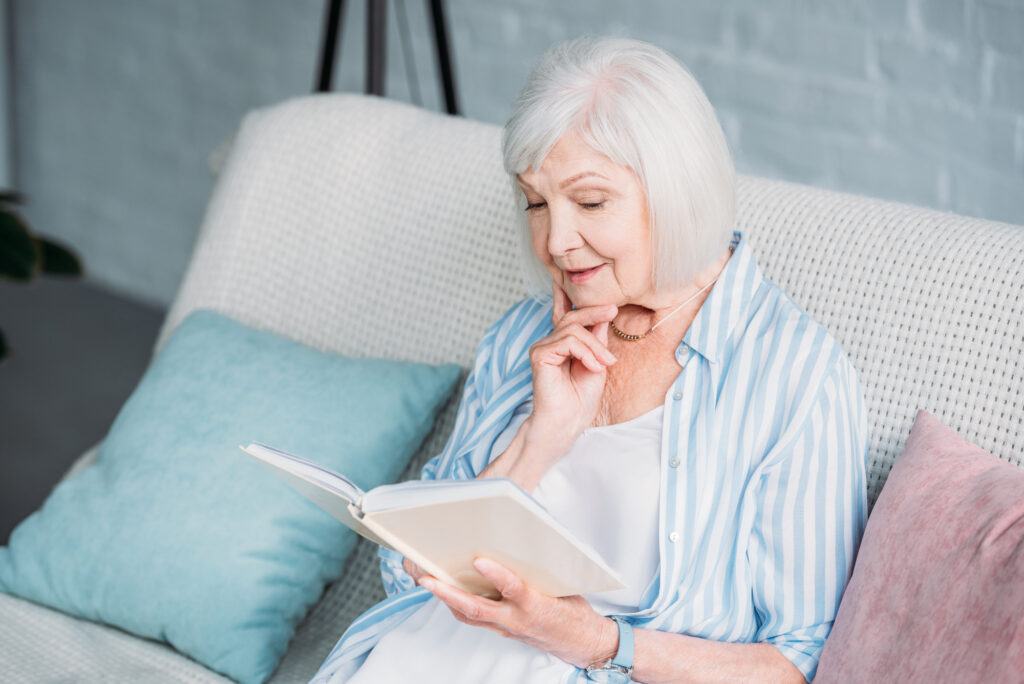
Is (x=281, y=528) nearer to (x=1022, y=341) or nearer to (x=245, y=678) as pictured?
(x=245, y=678)

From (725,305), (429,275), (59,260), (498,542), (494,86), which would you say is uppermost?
(494,86)

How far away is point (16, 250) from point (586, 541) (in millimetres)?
1772

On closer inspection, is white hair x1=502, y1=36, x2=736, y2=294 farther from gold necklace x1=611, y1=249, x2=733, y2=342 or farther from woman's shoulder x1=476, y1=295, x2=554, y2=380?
woman's shoulder x1=476, y1=295, x2=554, y2=380

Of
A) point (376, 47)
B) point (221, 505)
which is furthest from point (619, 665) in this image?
point (376, 47)

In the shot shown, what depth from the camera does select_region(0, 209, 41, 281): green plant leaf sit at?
246 centimetres

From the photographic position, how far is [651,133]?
1.18 m

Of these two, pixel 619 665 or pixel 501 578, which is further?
pixel 619 665

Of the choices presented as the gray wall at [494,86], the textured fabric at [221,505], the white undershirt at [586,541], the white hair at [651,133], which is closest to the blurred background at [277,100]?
the gray wall at [494,86]

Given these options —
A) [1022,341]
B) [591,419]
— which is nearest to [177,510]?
[591,419]

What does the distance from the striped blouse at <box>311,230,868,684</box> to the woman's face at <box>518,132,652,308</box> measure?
0.11 meters

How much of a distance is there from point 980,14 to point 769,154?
1.79 ft

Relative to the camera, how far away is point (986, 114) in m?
2.13

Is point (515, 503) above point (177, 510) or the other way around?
above

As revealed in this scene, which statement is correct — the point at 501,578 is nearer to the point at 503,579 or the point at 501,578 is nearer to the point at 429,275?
the point at 503,579
